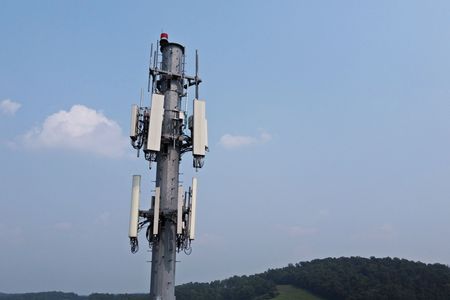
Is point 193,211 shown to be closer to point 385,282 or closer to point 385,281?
point 385,282

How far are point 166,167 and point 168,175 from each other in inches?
16.4

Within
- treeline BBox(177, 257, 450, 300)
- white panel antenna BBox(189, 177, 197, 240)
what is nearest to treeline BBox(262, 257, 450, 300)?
treeline BBox(177, 257, 450, 300)

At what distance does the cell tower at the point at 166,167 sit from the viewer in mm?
21688

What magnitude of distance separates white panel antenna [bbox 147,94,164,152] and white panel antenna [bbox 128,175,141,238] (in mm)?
1771

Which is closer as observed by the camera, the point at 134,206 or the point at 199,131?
the point at 134,206

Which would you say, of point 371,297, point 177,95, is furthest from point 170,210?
point 371,297

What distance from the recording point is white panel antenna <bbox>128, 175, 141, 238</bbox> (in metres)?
21.5

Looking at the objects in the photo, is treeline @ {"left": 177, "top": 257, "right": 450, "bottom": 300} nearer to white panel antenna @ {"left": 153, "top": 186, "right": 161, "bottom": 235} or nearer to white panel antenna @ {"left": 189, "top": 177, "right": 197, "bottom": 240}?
white panel antenna @ {"left": 189, "top": 177, "right": 197, "bottom": 240}

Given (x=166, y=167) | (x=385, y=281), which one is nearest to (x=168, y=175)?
(x=166, y=167)

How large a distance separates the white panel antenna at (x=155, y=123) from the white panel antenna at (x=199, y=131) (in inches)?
67.9

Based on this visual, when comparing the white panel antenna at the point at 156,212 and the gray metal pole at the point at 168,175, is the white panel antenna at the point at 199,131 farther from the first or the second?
the white panel antenna at the point at 156,212

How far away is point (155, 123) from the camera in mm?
22141

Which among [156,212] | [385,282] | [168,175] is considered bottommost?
[156,212]

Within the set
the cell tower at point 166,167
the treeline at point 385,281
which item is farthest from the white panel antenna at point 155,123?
the treeline at point 385,281
